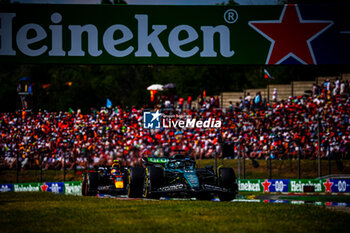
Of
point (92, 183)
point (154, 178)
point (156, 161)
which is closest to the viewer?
point (154, 178)

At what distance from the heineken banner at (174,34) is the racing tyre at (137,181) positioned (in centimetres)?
360

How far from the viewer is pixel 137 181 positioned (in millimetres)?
16609

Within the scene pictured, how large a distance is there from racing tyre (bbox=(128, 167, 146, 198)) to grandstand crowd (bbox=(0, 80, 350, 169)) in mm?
8634

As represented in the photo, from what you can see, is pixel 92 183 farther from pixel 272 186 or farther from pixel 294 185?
pixel 294 185

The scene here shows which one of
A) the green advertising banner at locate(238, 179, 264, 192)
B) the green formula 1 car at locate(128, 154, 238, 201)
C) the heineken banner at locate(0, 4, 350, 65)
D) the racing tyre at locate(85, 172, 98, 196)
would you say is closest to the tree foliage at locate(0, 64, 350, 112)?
the green advertising banner at locate(238, 179, 264, 192)

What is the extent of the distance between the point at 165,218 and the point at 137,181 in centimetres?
621

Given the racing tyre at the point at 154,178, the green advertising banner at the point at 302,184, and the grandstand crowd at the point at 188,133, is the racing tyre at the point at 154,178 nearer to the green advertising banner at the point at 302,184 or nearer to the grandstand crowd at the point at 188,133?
the grandstand crowd at the point at 188,133

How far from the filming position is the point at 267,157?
2570 centimetres

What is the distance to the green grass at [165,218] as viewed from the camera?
9.19 meters

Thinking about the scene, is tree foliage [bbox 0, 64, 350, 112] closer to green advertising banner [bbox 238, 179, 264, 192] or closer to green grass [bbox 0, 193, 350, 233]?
green advertising banner [bbox 238, 179, 264, 192]

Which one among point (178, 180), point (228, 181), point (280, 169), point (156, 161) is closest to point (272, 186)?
point (280, 169)

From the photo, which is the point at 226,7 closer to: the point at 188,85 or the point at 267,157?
the point at 267,157

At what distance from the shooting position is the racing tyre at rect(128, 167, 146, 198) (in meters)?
16.6

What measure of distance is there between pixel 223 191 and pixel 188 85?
123 feet
